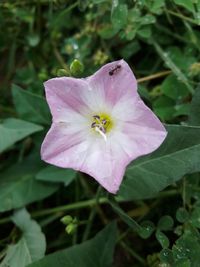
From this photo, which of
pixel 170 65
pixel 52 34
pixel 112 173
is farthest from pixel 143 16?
pixel 112 173

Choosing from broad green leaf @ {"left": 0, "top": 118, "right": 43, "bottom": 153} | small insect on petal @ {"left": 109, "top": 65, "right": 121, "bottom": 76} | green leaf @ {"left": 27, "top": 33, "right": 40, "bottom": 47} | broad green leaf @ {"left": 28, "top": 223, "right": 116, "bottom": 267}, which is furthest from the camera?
green leaf @ {"left": 27, "top": 33, "right": 40, "bottom": 47}

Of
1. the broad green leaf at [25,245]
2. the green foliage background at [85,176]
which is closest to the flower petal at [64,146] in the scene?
the green foliage background at [85,176]

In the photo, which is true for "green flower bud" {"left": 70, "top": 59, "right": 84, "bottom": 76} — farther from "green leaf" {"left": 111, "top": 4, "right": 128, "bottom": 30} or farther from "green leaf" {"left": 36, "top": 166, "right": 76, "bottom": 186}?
"green leaf" {"left": 36, "top": 166, "right": 76, "bottom": 186}

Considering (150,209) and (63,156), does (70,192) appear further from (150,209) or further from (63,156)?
(63,156)

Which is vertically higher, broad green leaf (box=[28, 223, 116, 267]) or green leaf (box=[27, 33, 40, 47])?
green leaf (box=[27, 33, 40, 47])

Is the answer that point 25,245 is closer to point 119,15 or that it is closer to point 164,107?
point 164,107

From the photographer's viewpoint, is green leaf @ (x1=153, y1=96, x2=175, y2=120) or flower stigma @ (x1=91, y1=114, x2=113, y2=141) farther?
green leaf @ (x1=153, y1=96, x2=175, y2=120)

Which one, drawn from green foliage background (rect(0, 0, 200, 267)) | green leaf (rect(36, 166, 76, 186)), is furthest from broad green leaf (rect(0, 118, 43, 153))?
green leaf (rect(36, 166, 76, 186))
